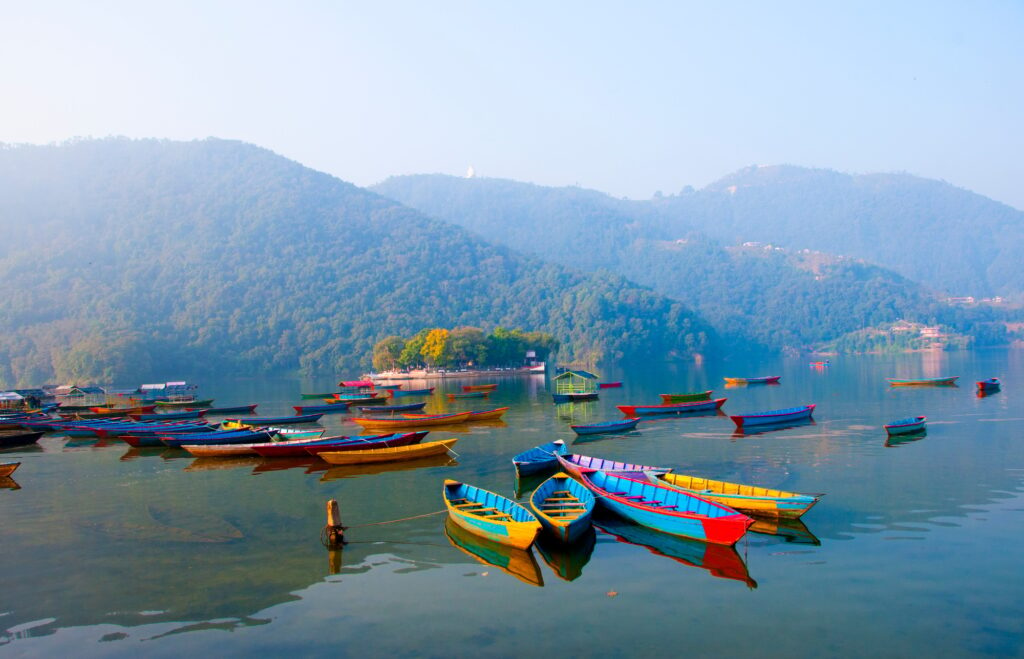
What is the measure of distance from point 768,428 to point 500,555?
31.7m

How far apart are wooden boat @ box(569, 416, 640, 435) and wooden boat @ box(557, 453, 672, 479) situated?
49.7 ft

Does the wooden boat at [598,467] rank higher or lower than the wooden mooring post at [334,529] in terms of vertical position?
higher

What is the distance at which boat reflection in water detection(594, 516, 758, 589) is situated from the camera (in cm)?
1892

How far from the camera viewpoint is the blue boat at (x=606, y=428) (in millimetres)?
46000

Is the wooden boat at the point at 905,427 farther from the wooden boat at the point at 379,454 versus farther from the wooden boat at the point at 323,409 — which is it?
the wooden boat at the point at 323,409

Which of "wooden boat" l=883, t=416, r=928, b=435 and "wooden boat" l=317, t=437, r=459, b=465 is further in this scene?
"wooden boat" l=883, t=416, r=928, b=435

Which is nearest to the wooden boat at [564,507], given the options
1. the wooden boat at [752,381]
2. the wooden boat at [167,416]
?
the wooden boat at [167,416]

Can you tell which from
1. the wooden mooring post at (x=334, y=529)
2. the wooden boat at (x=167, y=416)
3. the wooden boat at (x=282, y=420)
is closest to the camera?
the wooden mooring post at (x=334, y=529)

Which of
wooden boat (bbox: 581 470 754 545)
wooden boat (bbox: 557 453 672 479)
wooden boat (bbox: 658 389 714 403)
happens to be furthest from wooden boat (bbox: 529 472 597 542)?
wooden boat (bbox: 658 389 714 403)

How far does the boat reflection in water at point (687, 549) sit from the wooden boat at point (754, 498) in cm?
178

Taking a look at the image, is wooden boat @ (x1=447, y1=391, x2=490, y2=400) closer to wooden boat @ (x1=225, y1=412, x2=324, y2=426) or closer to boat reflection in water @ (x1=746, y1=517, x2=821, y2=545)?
wooden boat @ (x1=225, y1=412, x2=324, y2=426)

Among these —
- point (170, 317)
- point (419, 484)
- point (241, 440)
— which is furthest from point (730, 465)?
point (170, 317)

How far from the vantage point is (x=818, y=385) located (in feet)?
300

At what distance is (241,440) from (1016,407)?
54.4 metres
